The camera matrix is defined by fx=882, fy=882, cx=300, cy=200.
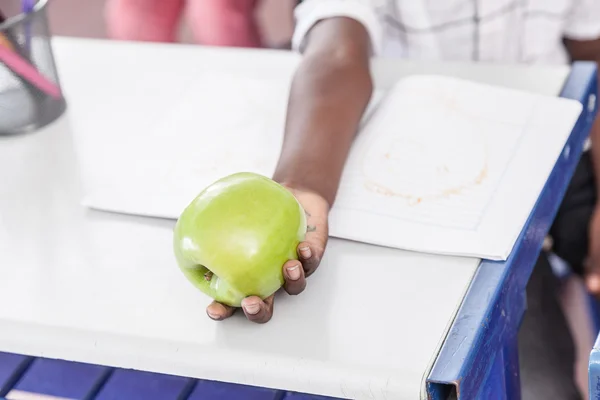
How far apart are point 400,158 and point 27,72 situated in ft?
1.35

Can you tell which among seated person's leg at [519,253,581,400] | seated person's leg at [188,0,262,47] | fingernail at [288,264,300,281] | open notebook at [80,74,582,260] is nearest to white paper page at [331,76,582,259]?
open notebook at [80,74,582,260]

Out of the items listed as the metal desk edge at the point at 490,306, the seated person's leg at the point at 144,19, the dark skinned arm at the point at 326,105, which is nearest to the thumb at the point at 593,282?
the metal desk edge at the point at 490,306

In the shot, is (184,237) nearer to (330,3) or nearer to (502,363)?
(502,363)

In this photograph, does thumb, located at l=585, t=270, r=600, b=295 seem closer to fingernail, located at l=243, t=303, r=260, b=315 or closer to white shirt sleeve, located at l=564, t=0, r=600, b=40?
white shirt sleeve, located at l=564, t=0, r=600, b=40

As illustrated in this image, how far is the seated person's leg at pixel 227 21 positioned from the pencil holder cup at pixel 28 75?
66cm

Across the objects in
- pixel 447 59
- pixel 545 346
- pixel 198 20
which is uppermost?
pixel 447 59

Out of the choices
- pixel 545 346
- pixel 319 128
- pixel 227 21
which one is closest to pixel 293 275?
pixel 319 128

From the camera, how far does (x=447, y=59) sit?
1262 millimetres

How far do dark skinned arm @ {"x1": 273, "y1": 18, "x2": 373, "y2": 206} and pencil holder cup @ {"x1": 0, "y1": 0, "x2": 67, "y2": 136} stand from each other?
10.8 inches

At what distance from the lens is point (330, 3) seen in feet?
3.60

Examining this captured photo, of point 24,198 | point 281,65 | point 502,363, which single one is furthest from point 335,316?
point 281,65

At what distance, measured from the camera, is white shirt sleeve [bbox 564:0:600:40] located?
1199 mm

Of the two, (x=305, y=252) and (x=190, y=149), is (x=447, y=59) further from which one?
(x=305, y=252)

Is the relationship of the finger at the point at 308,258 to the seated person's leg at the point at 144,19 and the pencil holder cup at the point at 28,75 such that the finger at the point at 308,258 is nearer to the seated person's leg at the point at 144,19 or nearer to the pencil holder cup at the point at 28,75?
the pencil holder cup at the point at 28,75
